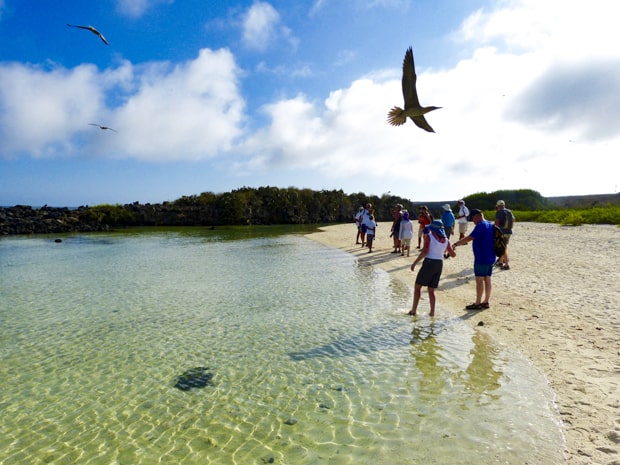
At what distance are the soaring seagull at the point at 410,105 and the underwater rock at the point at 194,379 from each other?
5.96 m

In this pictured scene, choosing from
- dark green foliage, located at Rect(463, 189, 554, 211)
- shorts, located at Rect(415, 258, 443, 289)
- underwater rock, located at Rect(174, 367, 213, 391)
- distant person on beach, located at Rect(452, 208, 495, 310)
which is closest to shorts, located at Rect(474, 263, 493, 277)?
distant person on beach, located at Rect(452, 208, 495, 310)

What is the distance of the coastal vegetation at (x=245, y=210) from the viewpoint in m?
45.5

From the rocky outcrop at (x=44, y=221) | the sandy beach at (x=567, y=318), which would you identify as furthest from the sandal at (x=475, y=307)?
the rocky outcrop at (x=44, y=221)

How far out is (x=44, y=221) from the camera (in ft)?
150

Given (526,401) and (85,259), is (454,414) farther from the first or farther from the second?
(85,259)

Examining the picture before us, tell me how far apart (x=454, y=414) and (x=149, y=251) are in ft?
82.6

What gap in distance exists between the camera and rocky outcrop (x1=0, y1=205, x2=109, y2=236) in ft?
145

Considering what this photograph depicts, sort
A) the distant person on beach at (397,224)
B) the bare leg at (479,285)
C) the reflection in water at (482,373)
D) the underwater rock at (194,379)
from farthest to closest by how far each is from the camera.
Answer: the distant person on beach at (397,224) → the bare leg at (479,285) → the underwater rock at (194,379) → the reflection in water at (482,373)

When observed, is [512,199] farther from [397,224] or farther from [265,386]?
[265,386]

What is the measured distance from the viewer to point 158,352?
7652mm

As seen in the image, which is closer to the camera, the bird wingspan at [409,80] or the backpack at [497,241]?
the bird wingspan at [409,80]

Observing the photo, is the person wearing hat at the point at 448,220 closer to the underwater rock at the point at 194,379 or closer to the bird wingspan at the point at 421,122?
the bird wingspan at the point at 421,122

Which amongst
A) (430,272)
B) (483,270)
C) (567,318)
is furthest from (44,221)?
(567,318)

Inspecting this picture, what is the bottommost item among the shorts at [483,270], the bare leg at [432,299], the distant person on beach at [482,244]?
the bare leg at [432,299]
